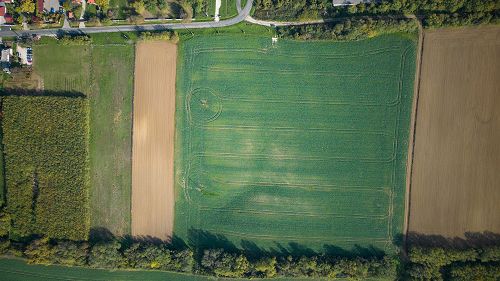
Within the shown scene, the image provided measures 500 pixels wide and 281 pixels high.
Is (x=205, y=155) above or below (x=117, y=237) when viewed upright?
above

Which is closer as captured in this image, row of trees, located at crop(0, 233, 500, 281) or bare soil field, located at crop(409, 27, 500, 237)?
row of trees, located at crop(0, 233, 500, 281)

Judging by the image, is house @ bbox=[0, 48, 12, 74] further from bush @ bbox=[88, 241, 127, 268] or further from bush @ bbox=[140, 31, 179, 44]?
bush @ bbox=[88, 241, 127, 268]

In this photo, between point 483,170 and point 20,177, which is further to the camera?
point 20,177

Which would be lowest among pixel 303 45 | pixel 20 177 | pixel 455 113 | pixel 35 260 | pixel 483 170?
pixel 35 260

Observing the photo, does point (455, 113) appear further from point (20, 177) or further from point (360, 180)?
point (20, 177)

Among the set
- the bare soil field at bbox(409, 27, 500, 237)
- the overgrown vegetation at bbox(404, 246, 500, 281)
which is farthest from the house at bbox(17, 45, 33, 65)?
the overgrown vegetation at bbox(404, 246, 500, 281)

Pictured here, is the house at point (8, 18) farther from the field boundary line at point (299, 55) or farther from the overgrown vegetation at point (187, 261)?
the overgrown vegetation at point (187, 261)

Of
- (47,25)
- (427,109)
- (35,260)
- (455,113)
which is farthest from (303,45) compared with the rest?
(35,260)

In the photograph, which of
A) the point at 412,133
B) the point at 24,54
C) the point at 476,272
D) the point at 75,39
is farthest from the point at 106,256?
the point at 476,272
